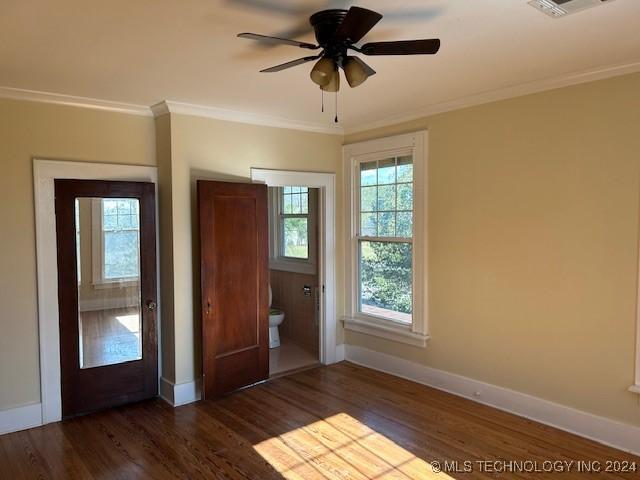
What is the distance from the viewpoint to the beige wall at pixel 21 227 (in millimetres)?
3391

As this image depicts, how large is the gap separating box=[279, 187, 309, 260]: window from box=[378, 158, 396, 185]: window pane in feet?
3.92

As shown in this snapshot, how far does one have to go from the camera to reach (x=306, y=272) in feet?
18.1

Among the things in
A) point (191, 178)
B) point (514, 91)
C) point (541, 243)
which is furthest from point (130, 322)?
Result: point (514, 91)

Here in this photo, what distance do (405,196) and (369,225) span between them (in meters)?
0.55

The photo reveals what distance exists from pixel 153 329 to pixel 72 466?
4.13ft

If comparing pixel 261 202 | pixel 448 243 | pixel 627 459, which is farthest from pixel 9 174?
pixel 627 459

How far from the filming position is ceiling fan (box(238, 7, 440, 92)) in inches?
77.7

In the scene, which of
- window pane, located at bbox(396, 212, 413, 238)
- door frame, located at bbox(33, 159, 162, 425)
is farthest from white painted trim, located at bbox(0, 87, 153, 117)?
window pane, located at bbox(396, 212, 413, 238)

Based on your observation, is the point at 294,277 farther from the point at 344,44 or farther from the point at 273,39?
the point at 273,39

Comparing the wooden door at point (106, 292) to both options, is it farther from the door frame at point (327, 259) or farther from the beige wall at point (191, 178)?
the door frame at point (327, 259)

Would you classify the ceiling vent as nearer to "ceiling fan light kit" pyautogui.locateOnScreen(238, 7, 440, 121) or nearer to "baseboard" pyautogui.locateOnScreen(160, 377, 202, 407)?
"ceiling fan light kit" pyautogui.locateOnScreen(238, 7, 440, 121)

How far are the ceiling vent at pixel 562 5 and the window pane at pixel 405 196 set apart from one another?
88.6 inches

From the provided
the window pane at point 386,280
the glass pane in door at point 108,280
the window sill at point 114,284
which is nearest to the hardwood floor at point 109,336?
the glass pane in door at point 108,280

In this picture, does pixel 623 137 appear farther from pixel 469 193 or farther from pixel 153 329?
pixel 153 329
